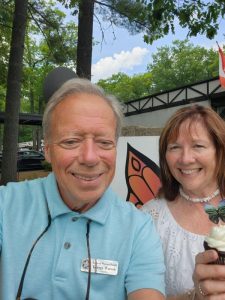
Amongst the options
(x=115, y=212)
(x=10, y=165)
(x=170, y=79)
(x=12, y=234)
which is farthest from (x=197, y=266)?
(x=170, y=79)

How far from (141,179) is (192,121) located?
1552mm

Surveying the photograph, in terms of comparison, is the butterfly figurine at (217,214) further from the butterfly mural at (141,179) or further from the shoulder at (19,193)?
the butterfly mural at (141,179)

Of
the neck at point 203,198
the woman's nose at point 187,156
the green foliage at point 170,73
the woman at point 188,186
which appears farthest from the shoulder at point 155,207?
the green foliage at point 170,73

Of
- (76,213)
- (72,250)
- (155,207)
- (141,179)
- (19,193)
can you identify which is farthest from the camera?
(141,179)

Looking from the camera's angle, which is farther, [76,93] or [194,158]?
[194,158]

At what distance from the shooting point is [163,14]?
6.52m

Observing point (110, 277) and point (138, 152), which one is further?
point (138, 152)

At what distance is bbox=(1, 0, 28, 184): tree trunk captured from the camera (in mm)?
9242

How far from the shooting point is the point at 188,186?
2512 millimetres

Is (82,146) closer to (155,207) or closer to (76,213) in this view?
(76,213)

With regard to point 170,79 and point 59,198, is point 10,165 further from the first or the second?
point 170,79

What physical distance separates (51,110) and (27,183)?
0.47 metres

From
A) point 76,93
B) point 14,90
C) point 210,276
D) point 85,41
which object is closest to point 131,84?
point 14,90

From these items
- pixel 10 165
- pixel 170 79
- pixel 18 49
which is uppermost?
pixel 170 79
